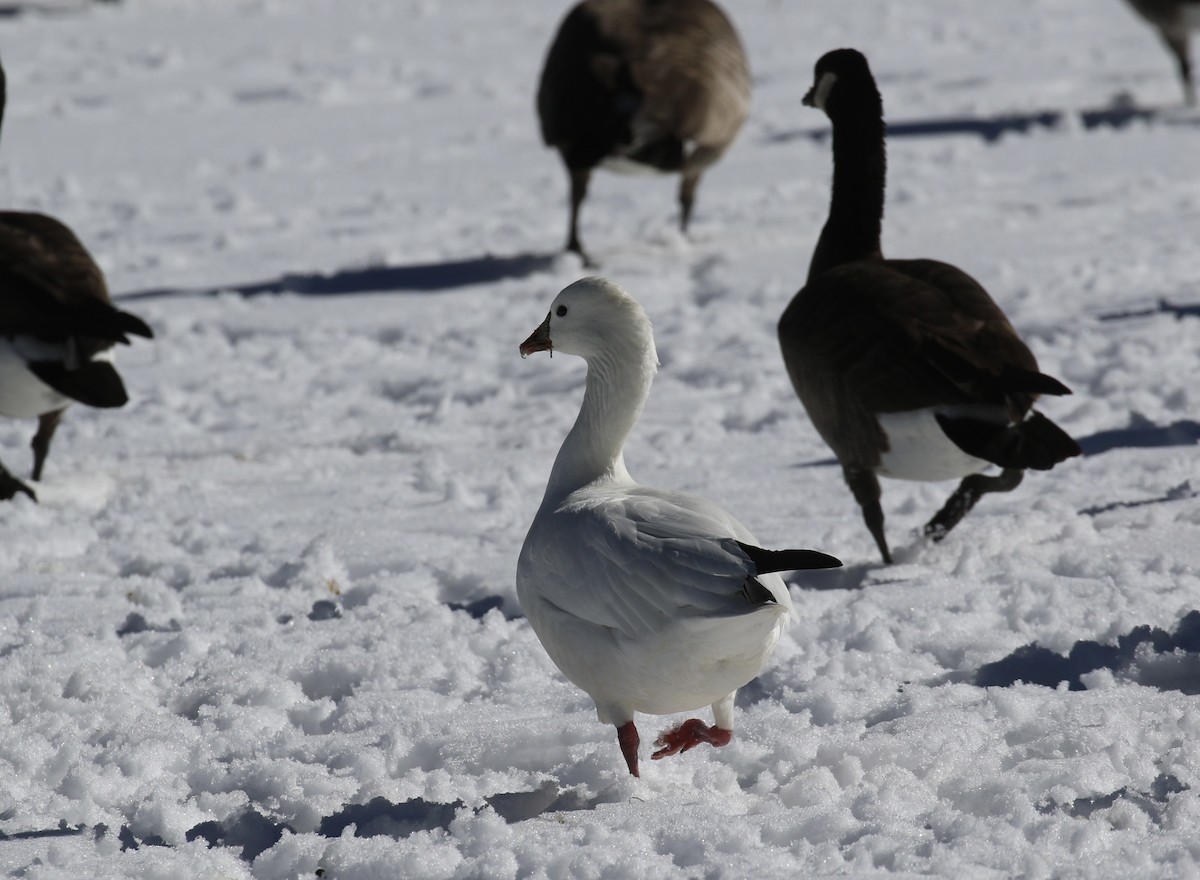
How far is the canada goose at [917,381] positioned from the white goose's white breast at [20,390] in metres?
2.47

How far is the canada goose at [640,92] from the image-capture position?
25.4ft

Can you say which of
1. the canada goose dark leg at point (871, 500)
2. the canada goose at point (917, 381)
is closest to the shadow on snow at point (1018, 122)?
the canada goose at point (917, 381)

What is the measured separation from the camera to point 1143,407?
18.7 ft

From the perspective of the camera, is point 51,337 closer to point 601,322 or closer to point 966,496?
point 601,322

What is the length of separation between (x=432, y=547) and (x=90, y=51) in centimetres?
1095

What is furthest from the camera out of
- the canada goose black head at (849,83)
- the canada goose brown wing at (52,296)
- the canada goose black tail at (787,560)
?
the canada goose black head at (849,83)

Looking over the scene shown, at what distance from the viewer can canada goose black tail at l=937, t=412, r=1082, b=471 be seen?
3996mm

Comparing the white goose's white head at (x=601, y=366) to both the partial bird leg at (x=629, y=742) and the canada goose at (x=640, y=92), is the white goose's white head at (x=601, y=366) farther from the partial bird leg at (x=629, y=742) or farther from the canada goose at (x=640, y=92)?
the canada goose at (x=640, y=92)

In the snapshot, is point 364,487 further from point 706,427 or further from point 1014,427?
point 1014,427

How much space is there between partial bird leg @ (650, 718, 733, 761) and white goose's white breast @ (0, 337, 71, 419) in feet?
9.17

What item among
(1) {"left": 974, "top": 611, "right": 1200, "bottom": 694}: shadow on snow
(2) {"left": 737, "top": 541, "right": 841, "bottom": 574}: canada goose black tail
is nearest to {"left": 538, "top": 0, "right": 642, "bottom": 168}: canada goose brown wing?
(1) {"left": 974, "top": 611, "right": 1200, "bottom": 694}: shadow on snow

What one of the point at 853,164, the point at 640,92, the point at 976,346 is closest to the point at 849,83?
the point at 853,164

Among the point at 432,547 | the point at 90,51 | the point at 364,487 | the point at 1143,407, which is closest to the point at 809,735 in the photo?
the point at 432,547

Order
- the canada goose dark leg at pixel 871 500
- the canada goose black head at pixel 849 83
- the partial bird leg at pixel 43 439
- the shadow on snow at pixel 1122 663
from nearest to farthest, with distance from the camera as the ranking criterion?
1. the shadow on snow at pixel 1122 663
2. the canada goose dark leg at pixel 871 500
3. the partial bird leg at pixel 43 439
4. the canada goose black head at pixel 849 83
